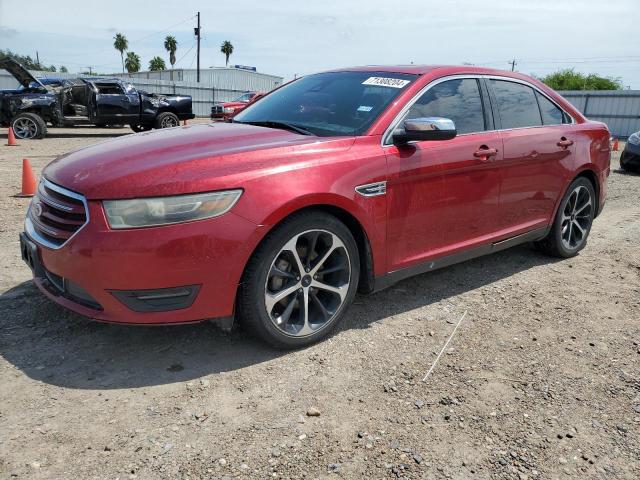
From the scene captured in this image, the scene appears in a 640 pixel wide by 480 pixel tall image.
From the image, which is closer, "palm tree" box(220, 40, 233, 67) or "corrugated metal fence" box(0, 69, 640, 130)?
"corrugated metal fence" box(0, 69, 640, 130)

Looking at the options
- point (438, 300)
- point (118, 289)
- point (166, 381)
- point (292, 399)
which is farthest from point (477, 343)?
point (118, 289)

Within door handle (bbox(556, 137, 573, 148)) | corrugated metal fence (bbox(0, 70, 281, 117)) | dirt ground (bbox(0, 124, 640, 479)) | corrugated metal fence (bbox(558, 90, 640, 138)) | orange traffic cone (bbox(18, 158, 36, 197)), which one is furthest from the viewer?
corrugated metal fence (bbox(0, 70, 281, 117))

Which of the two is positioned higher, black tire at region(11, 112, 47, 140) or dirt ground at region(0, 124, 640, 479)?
black tire at region(11, 112, 47, 140)

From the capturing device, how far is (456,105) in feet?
12.8

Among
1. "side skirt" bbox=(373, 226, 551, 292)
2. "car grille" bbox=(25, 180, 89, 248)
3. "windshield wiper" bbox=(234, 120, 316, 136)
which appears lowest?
"side skirt" bbox=(373, 226, 551, 292)

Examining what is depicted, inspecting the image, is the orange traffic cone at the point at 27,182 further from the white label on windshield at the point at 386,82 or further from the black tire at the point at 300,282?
the black tire at the point at 300,282

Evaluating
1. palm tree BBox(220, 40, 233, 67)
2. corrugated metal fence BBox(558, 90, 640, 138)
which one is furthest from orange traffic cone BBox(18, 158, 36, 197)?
palm tree BBox(220, 40, 233, 67)

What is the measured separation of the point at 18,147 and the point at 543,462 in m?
13.7

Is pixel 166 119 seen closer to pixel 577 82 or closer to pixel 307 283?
pixel 307 283

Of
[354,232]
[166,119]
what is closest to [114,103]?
[166,119]

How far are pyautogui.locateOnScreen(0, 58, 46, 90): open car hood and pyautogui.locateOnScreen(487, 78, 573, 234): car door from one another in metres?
14.1

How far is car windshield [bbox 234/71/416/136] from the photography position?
3.50 metres

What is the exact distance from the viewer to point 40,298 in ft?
12.2

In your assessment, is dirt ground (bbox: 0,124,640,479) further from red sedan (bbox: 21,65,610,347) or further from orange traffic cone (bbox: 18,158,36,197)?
orange traffic cone (bbox: 18,158,36,197)
